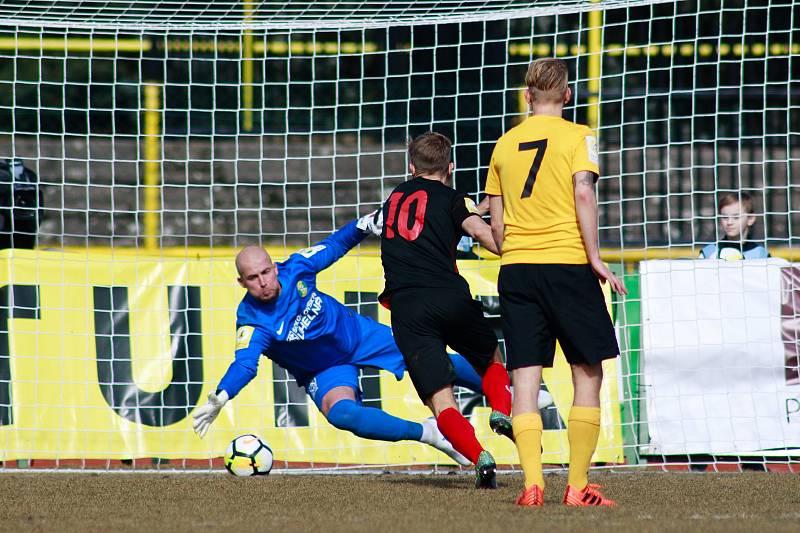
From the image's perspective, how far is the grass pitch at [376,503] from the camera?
4094 mm

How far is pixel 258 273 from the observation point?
5.95 metres

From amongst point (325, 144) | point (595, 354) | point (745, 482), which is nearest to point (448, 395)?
point (595, 354)

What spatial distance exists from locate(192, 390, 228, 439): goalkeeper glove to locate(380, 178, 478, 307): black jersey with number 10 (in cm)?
100

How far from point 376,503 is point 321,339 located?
1.44m

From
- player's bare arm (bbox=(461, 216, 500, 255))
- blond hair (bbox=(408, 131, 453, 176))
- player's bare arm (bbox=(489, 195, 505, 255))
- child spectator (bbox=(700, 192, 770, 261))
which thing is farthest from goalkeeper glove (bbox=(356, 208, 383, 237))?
child spectator (bbox=(700, 192, 770, 261))

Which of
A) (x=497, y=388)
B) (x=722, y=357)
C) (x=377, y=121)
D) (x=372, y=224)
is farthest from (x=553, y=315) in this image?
Answer: (x=377, y=121)

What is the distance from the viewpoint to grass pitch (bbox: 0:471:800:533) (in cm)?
409

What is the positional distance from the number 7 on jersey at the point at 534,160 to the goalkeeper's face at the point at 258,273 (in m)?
1.87

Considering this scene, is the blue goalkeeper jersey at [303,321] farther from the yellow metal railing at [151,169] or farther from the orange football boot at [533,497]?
the yellow metal railing at [151,169]

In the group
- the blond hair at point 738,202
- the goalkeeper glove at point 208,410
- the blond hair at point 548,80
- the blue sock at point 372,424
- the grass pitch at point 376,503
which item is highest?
the blond hair at point 548,80

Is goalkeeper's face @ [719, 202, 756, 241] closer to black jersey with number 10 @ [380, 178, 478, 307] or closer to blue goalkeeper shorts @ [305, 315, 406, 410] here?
blue goalkeeper shorts @ [305, 315, 406, 410]

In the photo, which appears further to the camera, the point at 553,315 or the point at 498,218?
the point at 498,218

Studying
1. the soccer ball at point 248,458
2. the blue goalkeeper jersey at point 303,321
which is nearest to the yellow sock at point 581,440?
the blue goalkeeper jersey at point 303,321

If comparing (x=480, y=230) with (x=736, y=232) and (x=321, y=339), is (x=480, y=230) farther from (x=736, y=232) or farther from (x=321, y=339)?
(x=736, y=232)
